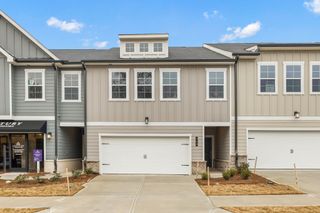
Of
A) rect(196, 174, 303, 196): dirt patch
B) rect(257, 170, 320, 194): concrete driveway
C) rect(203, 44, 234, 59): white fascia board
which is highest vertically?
rect(203, 44, 234, 59): white fascia board

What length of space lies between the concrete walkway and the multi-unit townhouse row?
3502 millimetres

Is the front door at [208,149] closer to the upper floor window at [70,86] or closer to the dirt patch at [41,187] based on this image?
the dirt patch at [41,187]

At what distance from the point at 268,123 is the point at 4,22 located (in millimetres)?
15368

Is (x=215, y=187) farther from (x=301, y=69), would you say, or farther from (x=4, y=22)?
(x=4, y=22)

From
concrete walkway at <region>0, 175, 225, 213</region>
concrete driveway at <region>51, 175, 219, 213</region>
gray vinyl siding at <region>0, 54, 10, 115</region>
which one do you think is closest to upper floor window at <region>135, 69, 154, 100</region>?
concrete driveway at <region>51, 175, 219, 213</region>

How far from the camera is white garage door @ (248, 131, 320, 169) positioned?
18.4 m

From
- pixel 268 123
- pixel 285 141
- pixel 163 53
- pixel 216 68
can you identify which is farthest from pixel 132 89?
pixel 285 141

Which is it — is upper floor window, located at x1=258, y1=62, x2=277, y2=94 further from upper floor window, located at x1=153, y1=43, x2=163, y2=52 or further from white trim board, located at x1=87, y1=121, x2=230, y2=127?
upper floor window, located at x1=153, y1=43, x2=163, y2=52

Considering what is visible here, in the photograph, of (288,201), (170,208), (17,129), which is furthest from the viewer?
(17,129)

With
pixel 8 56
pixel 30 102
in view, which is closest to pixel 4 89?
pixel 30 102

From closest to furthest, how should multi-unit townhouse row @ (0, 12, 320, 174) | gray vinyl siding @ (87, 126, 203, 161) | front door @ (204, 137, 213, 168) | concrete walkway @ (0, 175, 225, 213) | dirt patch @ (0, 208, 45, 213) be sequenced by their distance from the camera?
dirt patch @ (0, 208, 45, 213) → concrete walkway @ (0, 175, 225, 213) → gray vinyl siding @ (87, 126, 203, 161) → multi-unit townhouse row @ (0, 12, 320, 174) → front door @ (204, 137, 213, 168)

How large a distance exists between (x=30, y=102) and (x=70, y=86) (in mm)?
2277

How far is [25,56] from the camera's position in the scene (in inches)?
728

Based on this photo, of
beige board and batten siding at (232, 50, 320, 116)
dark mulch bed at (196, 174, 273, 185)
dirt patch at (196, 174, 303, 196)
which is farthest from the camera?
beige board and batten siding at (232, 50, 320, 116)
